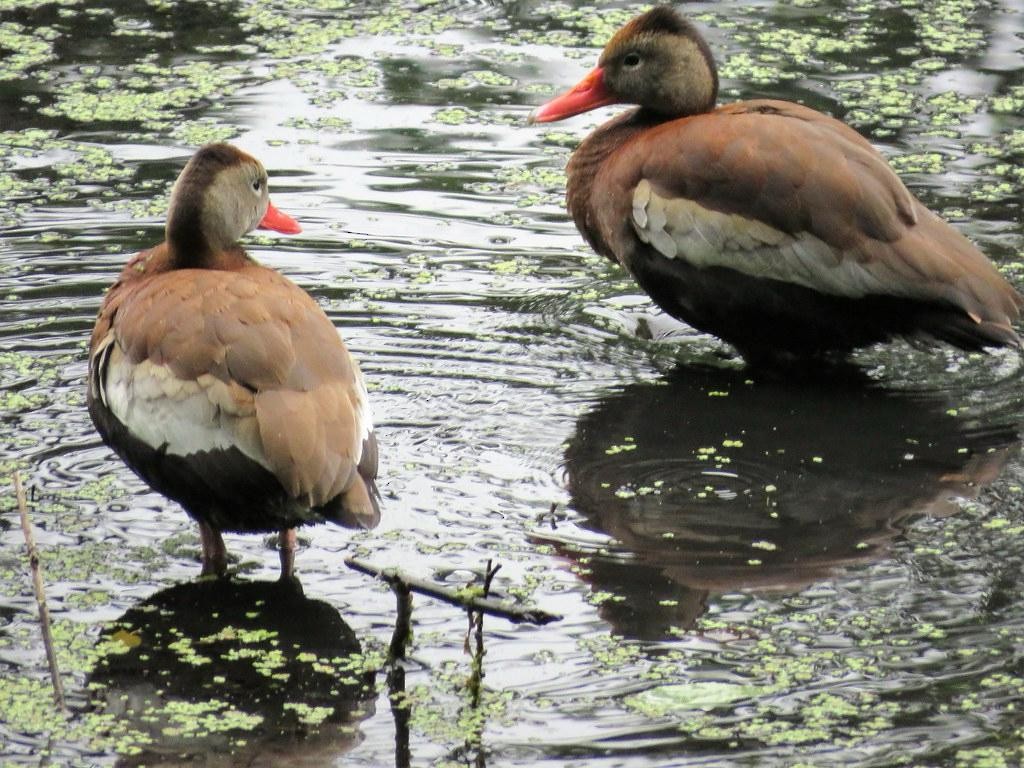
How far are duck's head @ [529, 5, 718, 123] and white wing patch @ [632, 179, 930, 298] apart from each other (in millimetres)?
667

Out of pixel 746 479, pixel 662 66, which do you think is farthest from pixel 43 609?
pixel 662 66

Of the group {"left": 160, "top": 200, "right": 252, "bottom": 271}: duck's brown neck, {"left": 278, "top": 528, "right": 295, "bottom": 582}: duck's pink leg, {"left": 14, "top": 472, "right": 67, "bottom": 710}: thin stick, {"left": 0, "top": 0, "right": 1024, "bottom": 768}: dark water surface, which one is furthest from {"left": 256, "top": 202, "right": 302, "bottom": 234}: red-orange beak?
{"left": 14, "top": 472, "right": 67, "bottom": 710}: thin stick

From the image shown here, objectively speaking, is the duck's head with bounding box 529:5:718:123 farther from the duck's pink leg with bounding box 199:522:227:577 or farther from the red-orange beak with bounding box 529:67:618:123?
the duck's pink leg with bounding box 199:522:227:577

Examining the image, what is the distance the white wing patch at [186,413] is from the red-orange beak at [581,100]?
9.93ft

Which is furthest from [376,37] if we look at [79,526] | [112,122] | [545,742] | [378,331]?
[545,742]

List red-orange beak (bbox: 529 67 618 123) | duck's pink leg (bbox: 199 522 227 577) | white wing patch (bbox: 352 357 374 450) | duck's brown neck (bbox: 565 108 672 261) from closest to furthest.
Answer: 1. white wing patch (bbox: 352 357 374 450)
2. duck's pink leg (bbox: 199 522 227 577)
3. duck's brown neck (bbox: 565 108 672 261)
4. red-orange beak (bbox: 529 67 618 123)

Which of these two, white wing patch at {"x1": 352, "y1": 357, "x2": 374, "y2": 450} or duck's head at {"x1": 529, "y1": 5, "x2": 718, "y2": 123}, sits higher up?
duck's head at {"x1": 529, "y1": 5, "x2": 718, "y2": 123}

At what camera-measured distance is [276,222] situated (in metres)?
6.05

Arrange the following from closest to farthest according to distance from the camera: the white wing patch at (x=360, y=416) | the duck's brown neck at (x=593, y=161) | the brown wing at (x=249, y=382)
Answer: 1. the brown wing at (x=249, y=382)
2. the white wing patch at (x=360, y=416)
3. the duck's brown neck at (x=593, y=161)

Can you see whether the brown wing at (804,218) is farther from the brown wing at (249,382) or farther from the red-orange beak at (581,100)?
the brown wing at (249,382)

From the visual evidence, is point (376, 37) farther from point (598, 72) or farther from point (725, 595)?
point (725, 595)

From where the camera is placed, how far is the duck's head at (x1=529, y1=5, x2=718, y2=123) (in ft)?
22.9

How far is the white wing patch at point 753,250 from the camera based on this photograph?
20.5 feet

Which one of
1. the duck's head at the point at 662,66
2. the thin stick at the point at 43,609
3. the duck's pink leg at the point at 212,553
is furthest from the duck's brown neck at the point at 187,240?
the duck's head at the point at 662,66
